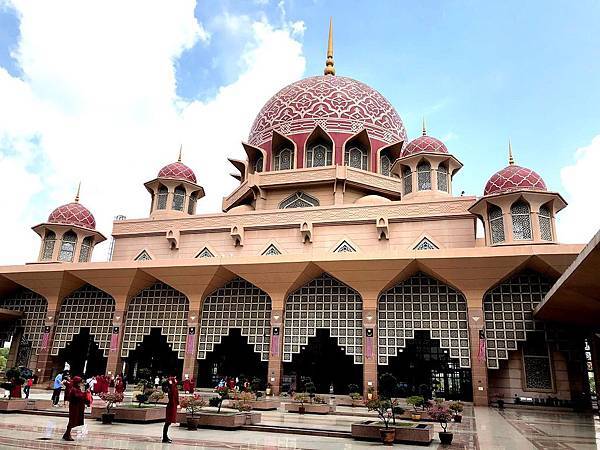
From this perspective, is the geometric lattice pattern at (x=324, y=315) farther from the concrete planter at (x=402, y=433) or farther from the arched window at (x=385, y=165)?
the arched window at (x=385, y=165)

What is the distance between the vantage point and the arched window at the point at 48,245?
23.1 meters

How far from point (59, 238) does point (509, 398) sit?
20702 millimetres

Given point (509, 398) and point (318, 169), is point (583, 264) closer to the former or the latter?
point (509, 398)

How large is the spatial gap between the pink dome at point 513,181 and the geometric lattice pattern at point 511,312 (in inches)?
125

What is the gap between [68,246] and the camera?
23406mm

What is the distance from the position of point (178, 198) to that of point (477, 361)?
55.0 ft

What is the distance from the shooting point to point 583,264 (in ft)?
30.2

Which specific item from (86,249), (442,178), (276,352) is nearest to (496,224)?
(442,178)

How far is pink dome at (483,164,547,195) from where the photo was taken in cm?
1769

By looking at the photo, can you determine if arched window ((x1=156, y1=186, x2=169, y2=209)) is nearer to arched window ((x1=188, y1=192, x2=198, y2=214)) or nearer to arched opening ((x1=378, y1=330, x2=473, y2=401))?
arched window ((x1=188, y1=192, x2=198, y2=214))

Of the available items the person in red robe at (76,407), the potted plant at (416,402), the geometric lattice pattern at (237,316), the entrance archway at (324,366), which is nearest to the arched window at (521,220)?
the potted plant at (416,402)

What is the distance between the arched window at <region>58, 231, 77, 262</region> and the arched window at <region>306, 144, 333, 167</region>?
1234 cm

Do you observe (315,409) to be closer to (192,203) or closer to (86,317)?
(86,317)

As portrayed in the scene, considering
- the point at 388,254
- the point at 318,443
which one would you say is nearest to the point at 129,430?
the point at 318,443
